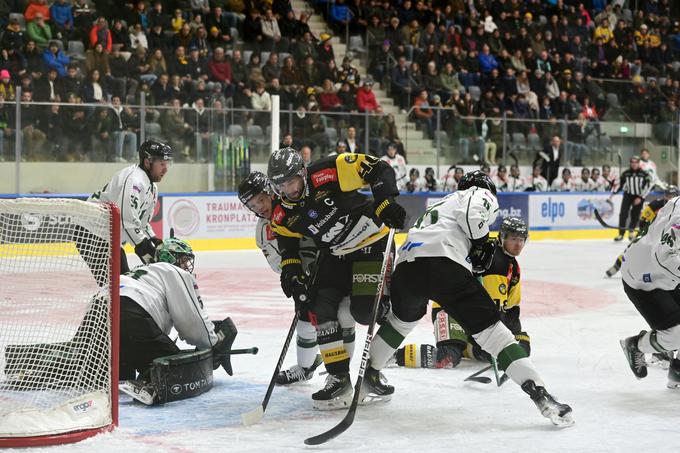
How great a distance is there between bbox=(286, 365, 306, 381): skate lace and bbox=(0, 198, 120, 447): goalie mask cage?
100 cm

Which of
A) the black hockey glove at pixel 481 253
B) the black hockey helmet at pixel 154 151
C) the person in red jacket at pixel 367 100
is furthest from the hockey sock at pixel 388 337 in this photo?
the person in red jacket at pixel 367 100

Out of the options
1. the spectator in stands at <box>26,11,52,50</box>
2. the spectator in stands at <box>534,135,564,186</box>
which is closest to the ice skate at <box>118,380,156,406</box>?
the spectator in stands at <box>26,11,52,50</box>

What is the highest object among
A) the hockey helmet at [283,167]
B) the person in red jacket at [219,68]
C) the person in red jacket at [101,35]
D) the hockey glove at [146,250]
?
the person in red jacket at [101,35]

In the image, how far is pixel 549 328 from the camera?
6.09 metres

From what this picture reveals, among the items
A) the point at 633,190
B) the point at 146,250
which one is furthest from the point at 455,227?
the point at 633,190

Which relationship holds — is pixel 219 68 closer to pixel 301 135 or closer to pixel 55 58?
pixel 301 135

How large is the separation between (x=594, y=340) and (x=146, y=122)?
6.71 meters

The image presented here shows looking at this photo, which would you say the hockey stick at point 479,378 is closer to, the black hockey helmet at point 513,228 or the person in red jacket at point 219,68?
the black hockey helmet at point 513,228

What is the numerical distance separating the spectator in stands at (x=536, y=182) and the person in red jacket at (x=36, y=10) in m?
7.01

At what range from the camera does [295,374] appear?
4.48m

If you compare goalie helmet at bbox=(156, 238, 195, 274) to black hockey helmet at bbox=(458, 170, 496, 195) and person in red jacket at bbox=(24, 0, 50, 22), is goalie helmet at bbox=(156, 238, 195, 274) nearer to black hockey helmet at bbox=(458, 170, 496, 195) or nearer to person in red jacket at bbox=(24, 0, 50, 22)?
black hockey helmet at bbox=(458, 170, 496, 195)

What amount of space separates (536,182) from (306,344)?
33.4ft

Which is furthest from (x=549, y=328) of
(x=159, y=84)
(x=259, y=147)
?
(x=159, y=84)

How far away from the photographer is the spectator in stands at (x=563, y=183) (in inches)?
559
